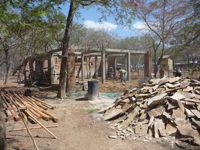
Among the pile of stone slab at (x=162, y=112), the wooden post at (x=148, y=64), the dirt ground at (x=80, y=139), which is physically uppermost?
the wooden post at (x=148, y=64)

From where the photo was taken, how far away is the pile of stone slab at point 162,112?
5441 mm

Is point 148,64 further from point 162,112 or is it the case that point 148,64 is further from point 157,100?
point 162,112

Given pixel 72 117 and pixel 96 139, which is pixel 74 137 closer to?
pixel 96 139

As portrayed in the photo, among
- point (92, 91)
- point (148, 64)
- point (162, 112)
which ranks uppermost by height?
point (148, 64)

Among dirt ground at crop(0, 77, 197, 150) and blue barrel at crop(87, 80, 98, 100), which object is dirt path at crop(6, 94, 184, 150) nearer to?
dirt ground at crop(0, 77, 197, 150)

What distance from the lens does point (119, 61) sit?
136 feet

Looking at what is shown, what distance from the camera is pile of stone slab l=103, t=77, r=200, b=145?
17.9 feet

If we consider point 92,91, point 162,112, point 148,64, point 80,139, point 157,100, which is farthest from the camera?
point 148,64

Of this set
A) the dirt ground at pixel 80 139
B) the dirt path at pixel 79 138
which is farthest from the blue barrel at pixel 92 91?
the dirt path at pixel 79 138

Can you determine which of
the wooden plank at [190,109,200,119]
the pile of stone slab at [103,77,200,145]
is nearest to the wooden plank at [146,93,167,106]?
the pile of stone slab at [103,77,200,145]

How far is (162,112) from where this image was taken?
615cm

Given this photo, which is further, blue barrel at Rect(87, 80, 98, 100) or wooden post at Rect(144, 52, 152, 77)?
wooden post at Rect(144, 52, 152, 77)

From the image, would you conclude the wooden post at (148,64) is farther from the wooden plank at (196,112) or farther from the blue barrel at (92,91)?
the wooden plank at (196,112)

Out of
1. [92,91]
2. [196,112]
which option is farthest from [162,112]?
[92,91]
